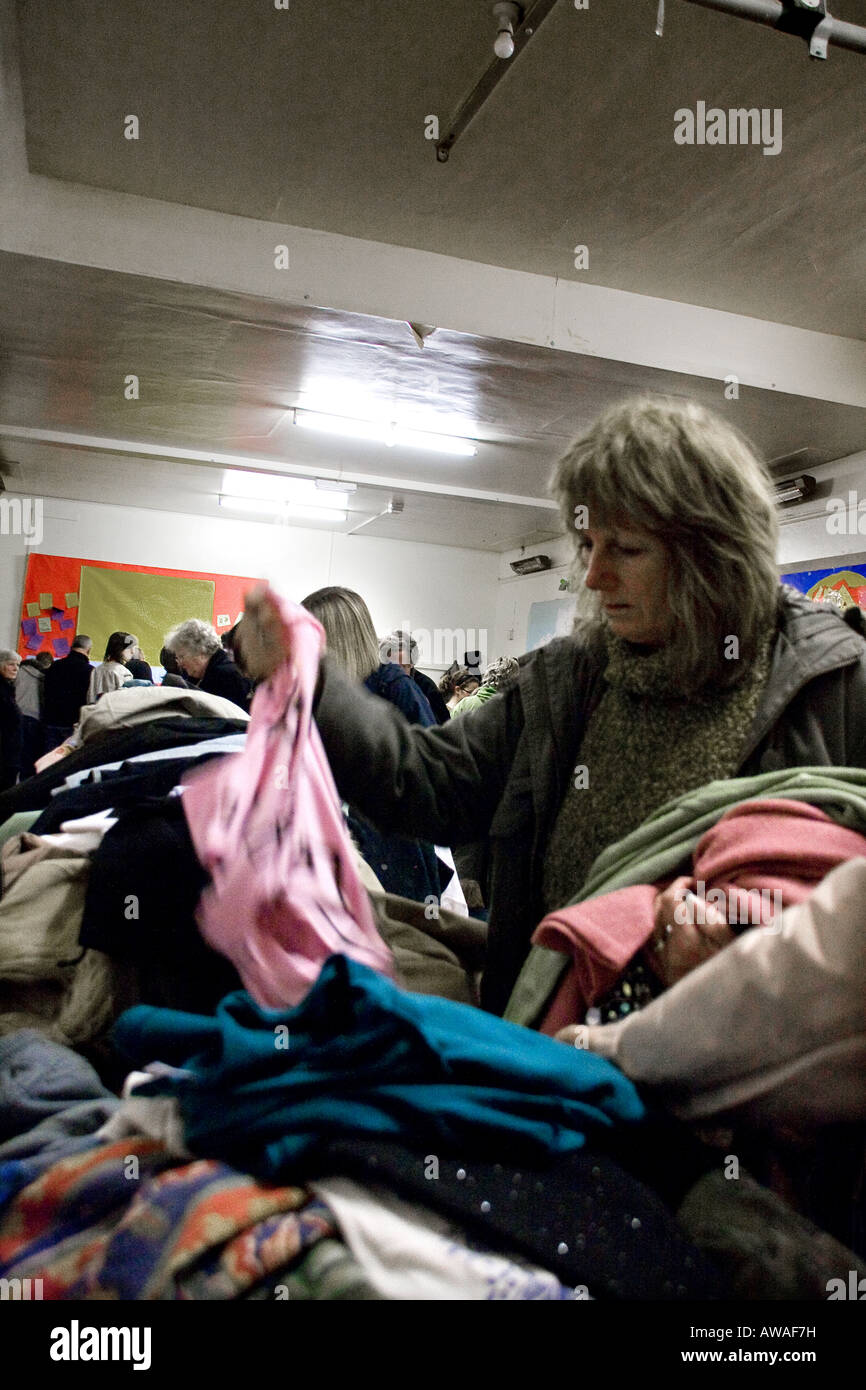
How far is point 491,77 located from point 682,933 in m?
3.15

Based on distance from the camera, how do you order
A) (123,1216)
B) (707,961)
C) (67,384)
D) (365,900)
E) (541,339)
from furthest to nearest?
(67,384)
(541,339)
(365,900)
(707,961)
(123,1216)

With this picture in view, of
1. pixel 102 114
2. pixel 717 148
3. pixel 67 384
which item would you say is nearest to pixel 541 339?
pixel 717 148

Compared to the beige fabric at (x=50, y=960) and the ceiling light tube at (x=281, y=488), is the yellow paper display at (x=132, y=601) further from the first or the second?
the beige fabric at (x=50, y=960)

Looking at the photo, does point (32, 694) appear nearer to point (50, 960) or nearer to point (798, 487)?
point (798, 487)

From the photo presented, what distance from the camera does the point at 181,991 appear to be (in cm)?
91

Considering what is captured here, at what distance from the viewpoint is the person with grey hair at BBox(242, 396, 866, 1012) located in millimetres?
912

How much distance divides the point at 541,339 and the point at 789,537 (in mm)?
2472

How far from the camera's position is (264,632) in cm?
88

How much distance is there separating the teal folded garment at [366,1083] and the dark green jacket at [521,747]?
33 cm

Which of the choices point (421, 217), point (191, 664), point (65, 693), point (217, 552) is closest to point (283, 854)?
point (191, 664)

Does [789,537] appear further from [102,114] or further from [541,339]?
[102,114]

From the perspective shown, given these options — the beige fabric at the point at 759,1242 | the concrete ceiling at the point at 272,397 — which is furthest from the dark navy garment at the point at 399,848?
the concrete ceiling at the point at 272,397

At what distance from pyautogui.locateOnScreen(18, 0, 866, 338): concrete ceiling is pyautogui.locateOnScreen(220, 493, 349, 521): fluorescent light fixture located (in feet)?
11.0

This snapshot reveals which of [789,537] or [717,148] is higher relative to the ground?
[717,148]
